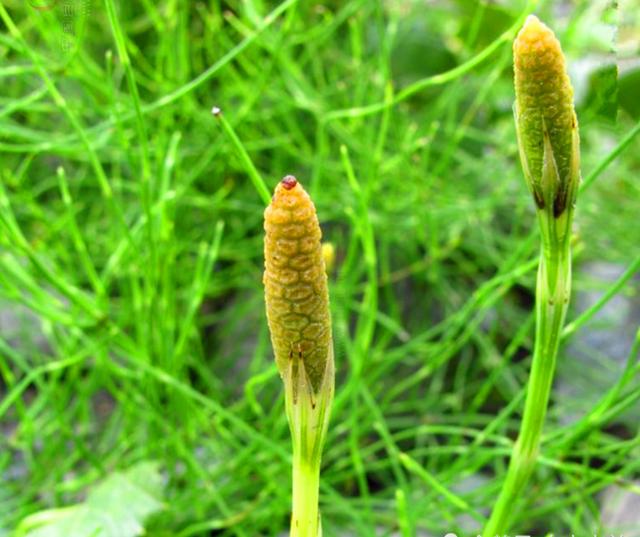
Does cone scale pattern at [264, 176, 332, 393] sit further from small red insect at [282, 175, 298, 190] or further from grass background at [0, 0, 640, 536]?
grass background at [0, 0, 640, 536]

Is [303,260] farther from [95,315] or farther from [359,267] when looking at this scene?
[359,267]

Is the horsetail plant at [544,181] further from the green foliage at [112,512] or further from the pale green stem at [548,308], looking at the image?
the green foliage at [112,512]

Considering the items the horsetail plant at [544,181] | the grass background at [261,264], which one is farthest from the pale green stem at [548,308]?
the grass background at [261,264]

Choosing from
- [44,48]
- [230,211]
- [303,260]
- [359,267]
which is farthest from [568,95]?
[44,48]

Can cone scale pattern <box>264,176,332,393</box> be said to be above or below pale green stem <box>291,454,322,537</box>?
above

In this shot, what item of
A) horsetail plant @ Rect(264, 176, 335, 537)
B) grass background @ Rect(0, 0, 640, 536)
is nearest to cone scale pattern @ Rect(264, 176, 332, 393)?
horsetail plant @ Rect(264, 176, 335, 537)

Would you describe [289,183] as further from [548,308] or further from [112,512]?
[112,512]

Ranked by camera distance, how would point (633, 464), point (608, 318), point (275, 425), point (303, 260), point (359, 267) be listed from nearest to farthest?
point (303, 260), point (633, 464), point (275, 425), point (359, 267), point (608, 318)
